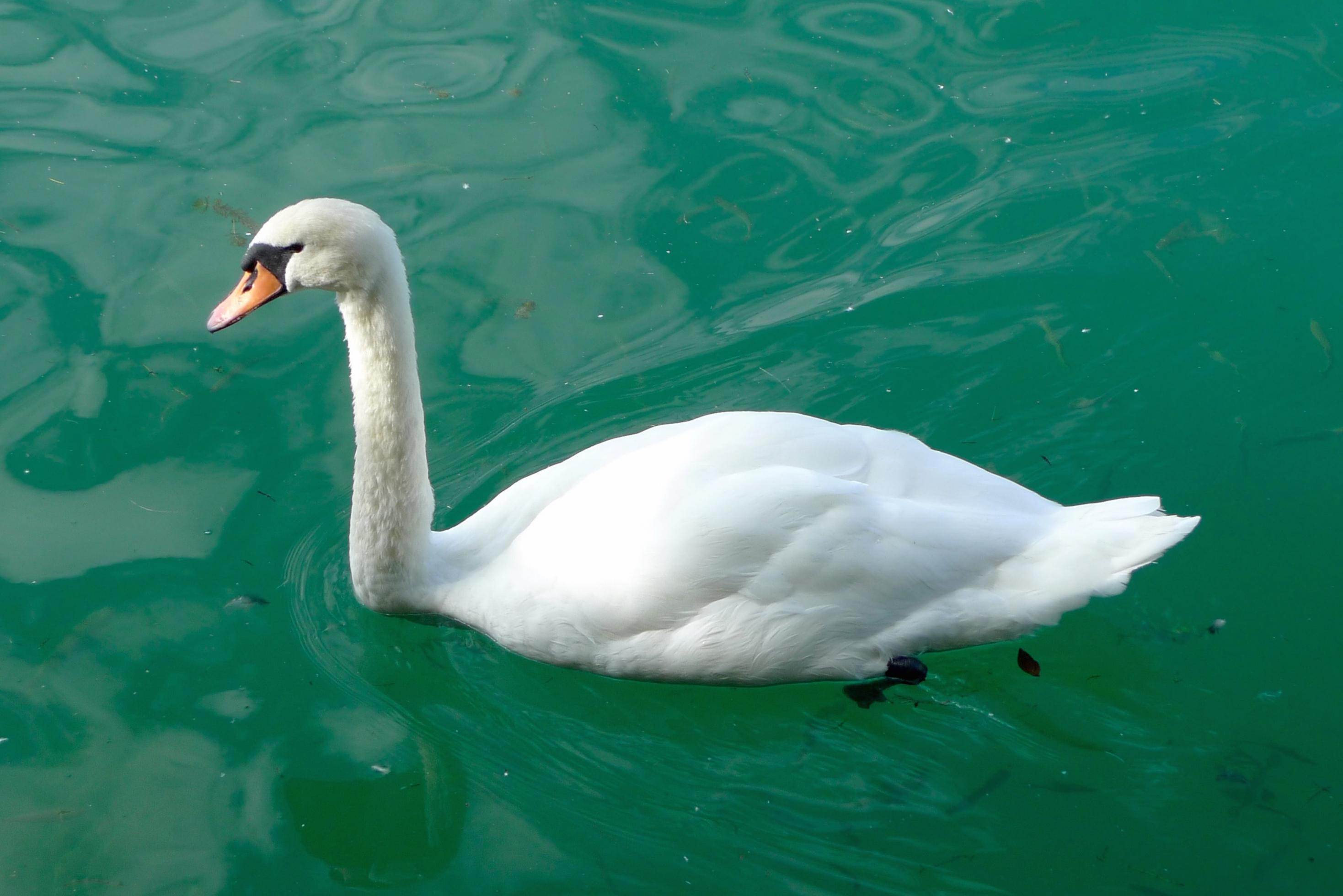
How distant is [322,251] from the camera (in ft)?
13.6

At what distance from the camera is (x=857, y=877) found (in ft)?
12.8

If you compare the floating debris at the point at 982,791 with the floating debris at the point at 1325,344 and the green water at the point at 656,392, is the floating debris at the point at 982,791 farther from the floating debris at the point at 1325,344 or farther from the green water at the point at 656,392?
the floating debris at the point at 1325,344

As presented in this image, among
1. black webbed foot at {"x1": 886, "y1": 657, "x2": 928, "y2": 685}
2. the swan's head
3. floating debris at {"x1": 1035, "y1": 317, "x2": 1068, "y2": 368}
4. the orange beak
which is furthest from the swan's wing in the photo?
floating debris at {"x1": 1035, "y1": 317, "x2": 1068, "y2": 368}

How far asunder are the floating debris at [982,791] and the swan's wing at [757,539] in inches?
25.0

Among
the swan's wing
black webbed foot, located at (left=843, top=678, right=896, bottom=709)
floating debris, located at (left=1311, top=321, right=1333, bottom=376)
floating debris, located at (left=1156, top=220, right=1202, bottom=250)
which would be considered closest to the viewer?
the swan's wing

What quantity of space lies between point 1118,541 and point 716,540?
1.45 metres

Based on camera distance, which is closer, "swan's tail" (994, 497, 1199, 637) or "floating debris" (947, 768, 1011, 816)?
"floating debris" (947, 768, 1011, 816)

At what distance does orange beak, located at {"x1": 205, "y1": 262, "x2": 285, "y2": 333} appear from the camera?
168 inches

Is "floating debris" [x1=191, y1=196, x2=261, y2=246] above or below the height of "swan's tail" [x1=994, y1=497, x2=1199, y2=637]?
below

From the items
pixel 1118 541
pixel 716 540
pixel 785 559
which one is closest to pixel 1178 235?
pixel 1118 541

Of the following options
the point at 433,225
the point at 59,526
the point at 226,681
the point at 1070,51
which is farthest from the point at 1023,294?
the point at 59,526

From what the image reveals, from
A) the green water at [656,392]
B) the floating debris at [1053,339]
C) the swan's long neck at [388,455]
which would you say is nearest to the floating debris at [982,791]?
the green water at [656,392]

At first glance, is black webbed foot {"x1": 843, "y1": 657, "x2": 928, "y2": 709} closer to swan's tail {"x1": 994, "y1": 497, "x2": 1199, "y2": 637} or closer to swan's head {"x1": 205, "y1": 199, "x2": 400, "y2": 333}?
swan's tail {"x1": 994, "y1": 497, "x2": 1199, "y2": 637}

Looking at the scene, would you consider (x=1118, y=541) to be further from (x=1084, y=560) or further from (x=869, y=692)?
(x=869, y=692)
